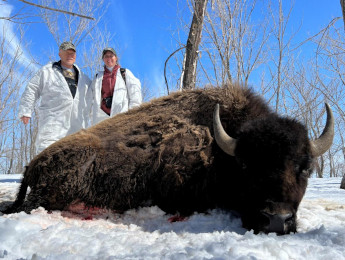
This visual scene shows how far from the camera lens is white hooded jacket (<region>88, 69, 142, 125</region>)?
5.68 m

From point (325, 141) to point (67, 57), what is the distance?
194 inches

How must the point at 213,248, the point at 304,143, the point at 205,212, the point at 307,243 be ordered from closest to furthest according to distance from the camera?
the point at 213,248 → the point at 307,243 → the point at 304,143 → the point at 205,212

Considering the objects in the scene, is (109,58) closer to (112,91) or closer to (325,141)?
(112,91)

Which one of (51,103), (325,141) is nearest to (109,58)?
(51,103)

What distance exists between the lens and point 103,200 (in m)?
3.47

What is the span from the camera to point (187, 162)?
3453 millimetres

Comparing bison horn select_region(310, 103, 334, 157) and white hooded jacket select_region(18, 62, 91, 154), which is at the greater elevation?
white hooded jacket select_region(18, 62, 91, 154)

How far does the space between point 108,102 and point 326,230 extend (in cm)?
448

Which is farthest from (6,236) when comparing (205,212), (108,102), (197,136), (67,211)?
(108,102)

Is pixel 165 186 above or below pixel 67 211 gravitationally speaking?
above

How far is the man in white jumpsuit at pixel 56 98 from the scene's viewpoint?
5.48m

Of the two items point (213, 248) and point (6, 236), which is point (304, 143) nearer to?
point (213, 248)

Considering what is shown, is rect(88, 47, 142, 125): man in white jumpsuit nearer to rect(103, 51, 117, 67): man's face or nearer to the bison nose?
rect(103, 51, 117, 67): man's face

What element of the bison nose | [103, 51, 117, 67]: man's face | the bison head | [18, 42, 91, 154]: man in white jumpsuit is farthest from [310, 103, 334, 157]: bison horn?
[18, 42, 91, 154]: man in white jumpsuit
